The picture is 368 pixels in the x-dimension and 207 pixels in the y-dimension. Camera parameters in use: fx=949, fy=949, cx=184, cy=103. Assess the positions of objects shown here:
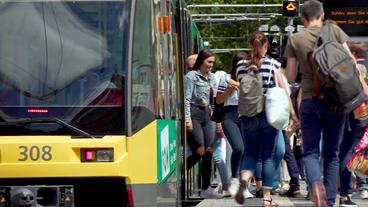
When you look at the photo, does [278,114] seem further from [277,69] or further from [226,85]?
[226,85]

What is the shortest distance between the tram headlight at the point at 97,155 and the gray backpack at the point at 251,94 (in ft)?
9.89

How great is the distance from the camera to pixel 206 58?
1268 cm

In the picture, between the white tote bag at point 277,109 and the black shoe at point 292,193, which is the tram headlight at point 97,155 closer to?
the white tote bag at point 277,109

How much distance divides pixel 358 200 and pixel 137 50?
5.08 m

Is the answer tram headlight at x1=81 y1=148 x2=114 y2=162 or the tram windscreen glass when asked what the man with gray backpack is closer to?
tram headlight at x1=81 y1=148 x2=114 y2=162

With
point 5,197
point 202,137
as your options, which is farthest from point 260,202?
point 5,197

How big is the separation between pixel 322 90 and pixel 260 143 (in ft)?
6.86

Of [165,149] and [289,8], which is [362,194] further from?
[289,8]

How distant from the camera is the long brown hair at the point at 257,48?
34.8 feet

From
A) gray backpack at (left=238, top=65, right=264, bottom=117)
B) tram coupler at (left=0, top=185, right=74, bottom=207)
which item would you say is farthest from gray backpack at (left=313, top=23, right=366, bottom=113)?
tram coupler at (left=0, top=185, right=74, bottom=207)

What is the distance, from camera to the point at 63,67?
317 inches

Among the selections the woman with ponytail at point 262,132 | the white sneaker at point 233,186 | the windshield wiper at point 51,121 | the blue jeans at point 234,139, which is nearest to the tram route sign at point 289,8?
the blue jeans at point 234,139

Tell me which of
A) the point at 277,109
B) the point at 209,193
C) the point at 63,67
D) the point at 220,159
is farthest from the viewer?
the point at 220,159

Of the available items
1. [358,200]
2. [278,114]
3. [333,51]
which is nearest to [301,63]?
[333,51]
